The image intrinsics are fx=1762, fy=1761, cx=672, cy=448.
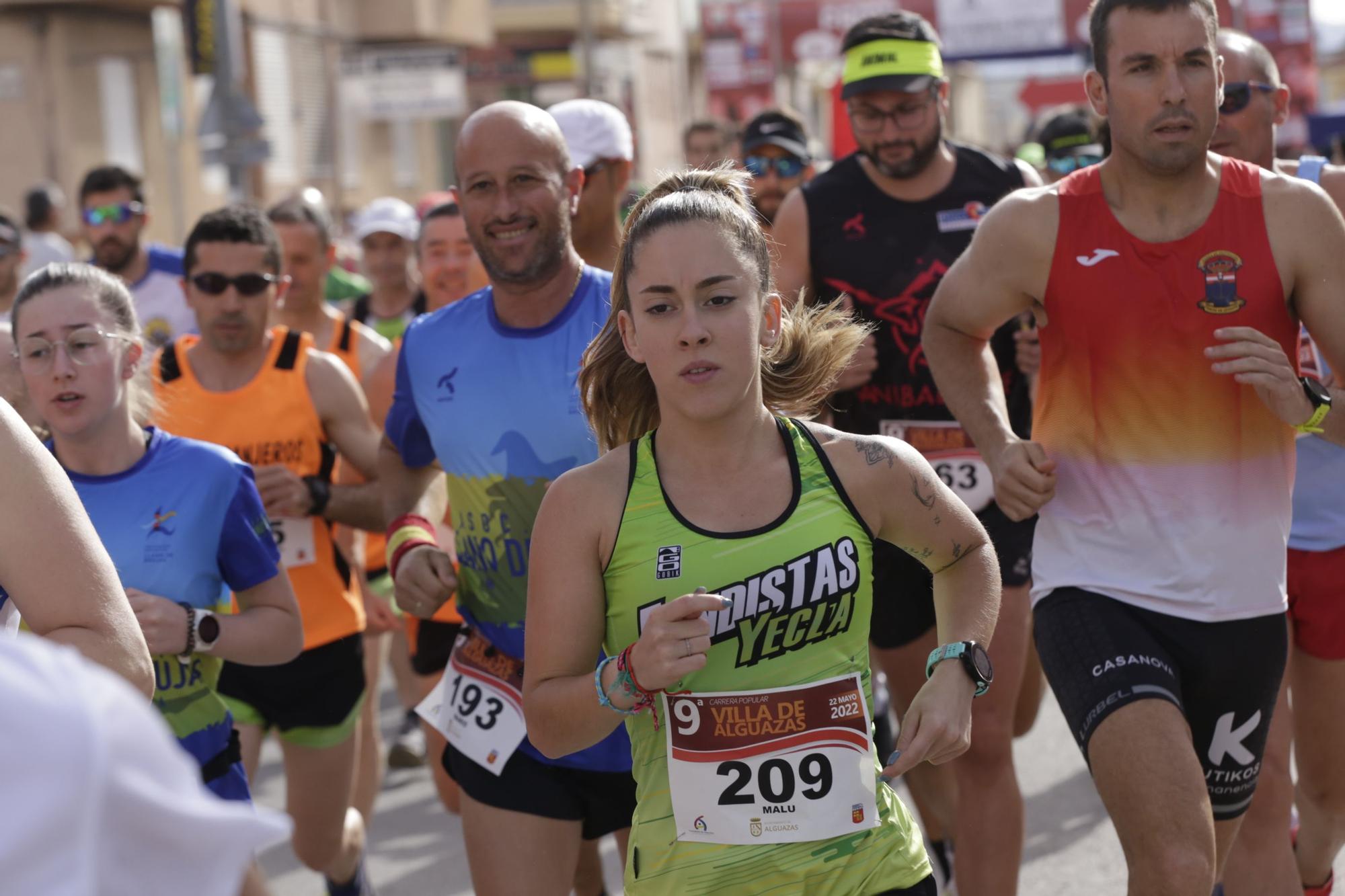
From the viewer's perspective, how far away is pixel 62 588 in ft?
8.08

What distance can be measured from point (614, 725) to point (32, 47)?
23655 mm

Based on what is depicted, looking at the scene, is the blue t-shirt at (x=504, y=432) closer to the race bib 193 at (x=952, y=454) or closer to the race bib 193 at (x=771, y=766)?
the race bib 193 at (x=771, y=766)

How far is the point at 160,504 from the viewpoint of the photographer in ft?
13.7

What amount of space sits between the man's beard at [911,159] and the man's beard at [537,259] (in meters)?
1.48

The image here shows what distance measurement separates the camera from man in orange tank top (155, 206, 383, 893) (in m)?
5.23

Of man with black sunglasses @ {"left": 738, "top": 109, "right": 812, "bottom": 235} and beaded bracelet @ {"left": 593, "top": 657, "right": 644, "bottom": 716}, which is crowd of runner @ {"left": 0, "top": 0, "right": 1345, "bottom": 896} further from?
man with black sunglasses @ {"left": 738, "top": 109, "right": 812, "bottom": 235}

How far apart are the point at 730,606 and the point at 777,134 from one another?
518 centimetres

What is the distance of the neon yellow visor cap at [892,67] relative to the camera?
17.3 feet

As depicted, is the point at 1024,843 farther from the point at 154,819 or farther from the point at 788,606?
the point at 154,819

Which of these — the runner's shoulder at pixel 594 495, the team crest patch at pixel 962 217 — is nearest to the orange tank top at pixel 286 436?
the team crest patch at pixel 962 217

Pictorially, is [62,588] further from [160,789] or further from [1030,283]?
[1030,283]

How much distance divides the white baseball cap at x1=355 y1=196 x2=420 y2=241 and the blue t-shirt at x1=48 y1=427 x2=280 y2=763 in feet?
16.9

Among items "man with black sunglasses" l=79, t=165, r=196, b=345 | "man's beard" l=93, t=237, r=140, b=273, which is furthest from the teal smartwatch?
"man's beard" l=93, t=237, r=140, b=273

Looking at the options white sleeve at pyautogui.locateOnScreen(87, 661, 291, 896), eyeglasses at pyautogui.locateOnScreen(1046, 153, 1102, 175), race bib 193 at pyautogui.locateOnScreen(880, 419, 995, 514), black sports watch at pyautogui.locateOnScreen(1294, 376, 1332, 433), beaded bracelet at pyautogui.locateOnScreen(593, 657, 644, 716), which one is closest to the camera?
white sleeve at pyautogui.locateOnScreen(87, 661, 291, 896)
